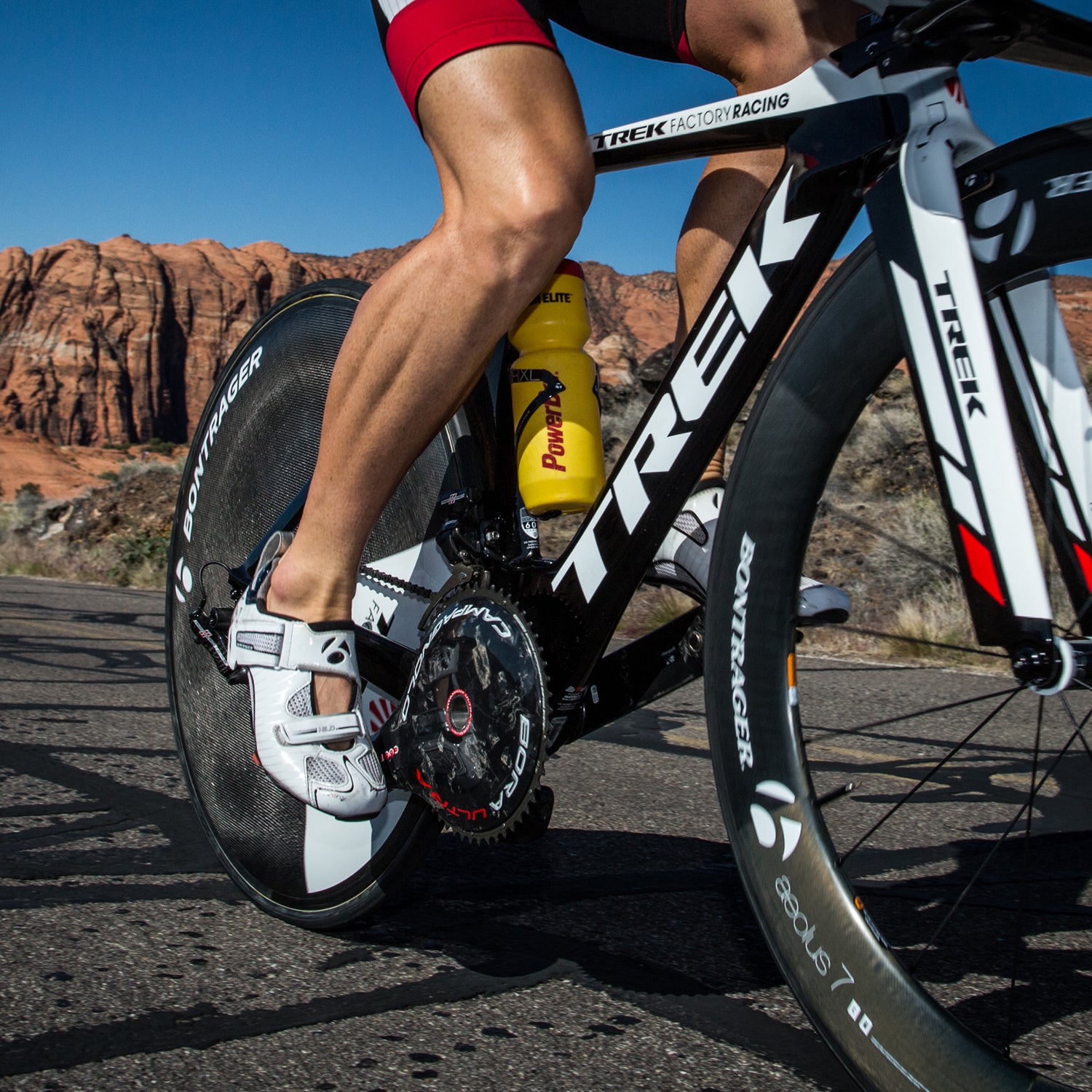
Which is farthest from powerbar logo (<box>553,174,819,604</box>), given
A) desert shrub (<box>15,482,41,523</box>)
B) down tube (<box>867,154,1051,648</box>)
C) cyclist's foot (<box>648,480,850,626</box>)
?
desert shrub (<box>15,482,41,523</box>)

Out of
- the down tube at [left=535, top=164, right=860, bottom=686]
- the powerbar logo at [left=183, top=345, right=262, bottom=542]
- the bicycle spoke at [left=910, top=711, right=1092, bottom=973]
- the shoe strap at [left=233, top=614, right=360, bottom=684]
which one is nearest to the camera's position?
the bicycle spoke at [left=910, top=711, right=1092, bottom=973]

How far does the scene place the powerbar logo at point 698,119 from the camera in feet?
4.32

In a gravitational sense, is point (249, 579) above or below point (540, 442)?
below

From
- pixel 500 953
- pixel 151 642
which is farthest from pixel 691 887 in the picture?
pixel 151 642

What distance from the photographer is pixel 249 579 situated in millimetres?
1910

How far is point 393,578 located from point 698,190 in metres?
0.81

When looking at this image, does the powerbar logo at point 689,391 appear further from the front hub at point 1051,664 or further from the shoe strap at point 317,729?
the front hub at point 1051,664

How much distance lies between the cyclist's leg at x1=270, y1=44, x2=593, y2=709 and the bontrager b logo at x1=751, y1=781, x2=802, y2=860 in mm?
711

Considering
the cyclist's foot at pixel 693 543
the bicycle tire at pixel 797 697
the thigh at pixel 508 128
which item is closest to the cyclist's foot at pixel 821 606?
the bicycle tire at pixel 797 697

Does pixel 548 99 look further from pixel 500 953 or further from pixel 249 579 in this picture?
pixel 500 953

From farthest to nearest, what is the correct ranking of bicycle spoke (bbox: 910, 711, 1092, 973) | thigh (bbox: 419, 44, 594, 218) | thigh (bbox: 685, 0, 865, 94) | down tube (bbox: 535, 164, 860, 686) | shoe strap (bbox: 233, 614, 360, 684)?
shoe strap (bbox: 233, 614, 360, 684) < thigh (bbox: 685, 0, 865, 94) < thigh (bbox: 419, 44, 594, 218) < down tube (bbox: 535, 164, 860, 686) < bicycle spoke (bbox: 910, 711, 1092, 973)

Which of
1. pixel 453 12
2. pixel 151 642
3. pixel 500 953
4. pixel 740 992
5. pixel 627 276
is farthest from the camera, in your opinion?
pixel 627 276

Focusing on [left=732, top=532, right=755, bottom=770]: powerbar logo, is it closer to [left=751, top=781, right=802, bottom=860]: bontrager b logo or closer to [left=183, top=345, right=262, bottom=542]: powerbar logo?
[left=751, top=781, right=802, bottom=860]: bontrager b logo

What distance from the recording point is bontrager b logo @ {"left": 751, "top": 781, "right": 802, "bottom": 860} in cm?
111
